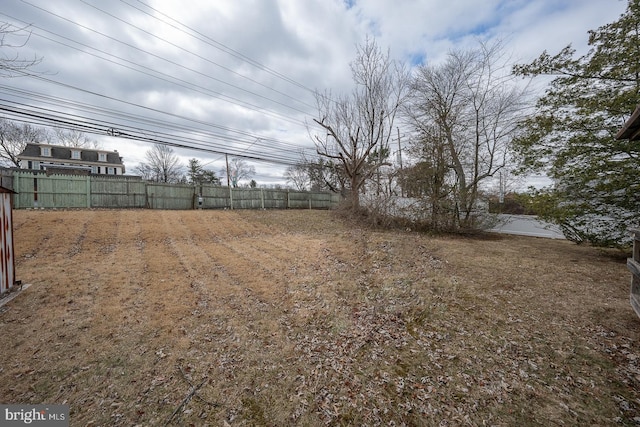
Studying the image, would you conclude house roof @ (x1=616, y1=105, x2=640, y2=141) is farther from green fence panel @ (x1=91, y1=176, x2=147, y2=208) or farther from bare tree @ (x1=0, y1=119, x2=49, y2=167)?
bare tree @ (x1=0, y1=119, x2=49, y2=167)

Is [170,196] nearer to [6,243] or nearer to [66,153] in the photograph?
[6,243]

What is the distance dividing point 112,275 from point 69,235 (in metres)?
4.24

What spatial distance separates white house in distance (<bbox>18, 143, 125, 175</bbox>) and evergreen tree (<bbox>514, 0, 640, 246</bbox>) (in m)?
34.2

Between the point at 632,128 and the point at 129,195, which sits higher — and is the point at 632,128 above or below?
above

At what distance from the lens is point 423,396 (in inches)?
87.0

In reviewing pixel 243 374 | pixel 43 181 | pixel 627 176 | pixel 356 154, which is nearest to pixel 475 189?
pixel 627 176

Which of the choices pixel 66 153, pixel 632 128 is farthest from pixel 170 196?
pixel 66 153

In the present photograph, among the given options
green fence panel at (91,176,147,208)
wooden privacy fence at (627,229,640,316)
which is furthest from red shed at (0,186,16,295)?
green fence panel at (91,176,147,208)

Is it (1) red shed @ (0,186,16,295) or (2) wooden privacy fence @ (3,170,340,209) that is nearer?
(1) red shed @ (0,186,16,295)

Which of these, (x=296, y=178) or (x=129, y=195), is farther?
(x=296, y=178)

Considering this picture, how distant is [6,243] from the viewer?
370 cm

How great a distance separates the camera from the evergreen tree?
5160 millimetres

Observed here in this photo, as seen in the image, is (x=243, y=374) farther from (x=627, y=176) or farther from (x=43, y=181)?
(x=43, y=181)

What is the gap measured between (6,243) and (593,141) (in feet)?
40.2
